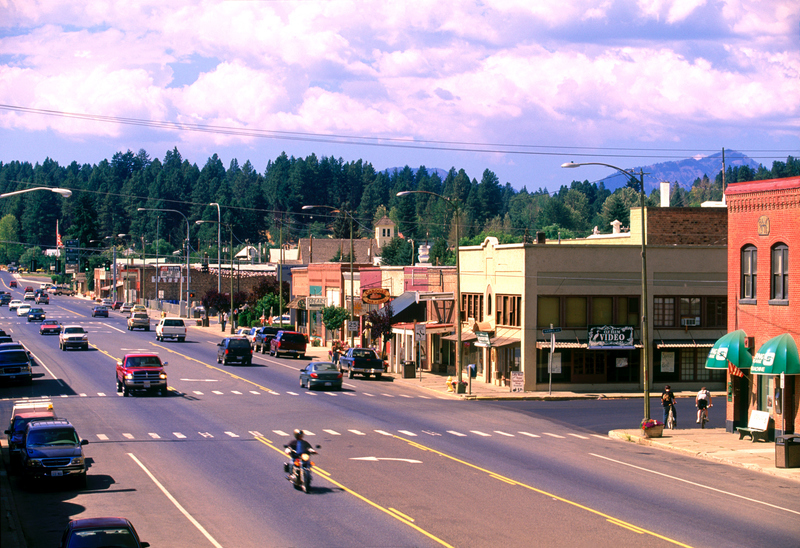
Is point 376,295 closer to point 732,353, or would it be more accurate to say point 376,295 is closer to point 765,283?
point 732,353

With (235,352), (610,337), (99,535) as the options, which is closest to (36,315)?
(235,352)

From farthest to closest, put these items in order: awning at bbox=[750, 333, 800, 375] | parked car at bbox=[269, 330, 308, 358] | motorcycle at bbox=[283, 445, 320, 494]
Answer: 1. parked car at bbox=[269, 330, 308, 358]
2. awning at bbox=[750, 333, 800, 375]
3. motorcycle at bbox=[283, 445, 320, 494]

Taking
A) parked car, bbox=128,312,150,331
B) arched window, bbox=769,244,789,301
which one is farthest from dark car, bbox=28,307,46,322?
arched window, bbox=769,244,789,301

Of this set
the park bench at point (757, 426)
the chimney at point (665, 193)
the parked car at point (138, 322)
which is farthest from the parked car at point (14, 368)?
the chimney at point (665, 193)

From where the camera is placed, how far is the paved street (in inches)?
728

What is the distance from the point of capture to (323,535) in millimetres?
17969

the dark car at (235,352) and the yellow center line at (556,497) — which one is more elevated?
the dark car at (235,352)

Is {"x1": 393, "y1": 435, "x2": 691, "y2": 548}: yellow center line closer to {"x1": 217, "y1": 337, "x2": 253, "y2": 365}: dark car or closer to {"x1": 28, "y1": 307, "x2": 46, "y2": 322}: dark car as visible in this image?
{"x1": 217, "y1": 337, "x2": 253, "y2": 365}: dark car

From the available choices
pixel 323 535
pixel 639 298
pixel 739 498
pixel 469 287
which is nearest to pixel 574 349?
pixel 639 298

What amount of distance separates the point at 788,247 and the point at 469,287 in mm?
28378

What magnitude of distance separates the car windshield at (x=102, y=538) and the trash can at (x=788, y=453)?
19696 mm

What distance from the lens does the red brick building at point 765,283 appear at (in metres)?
31.9

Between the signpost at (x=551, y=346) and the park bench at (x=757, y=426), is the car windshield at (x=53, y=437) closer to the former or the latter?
the park bench at (x=757, y=426)

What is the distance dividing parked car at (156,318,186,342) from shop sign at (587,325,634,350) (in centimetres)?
3974
